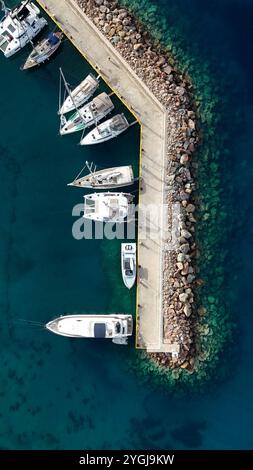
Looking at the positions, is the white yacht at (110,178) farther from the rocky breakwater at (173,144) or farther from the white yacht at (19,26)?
the white yacht at (19,26)

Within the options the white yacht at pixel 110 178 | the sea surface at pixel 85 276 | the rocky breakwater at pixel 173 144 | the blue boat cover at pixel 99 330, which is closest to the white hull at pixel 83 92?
the sea surface at pixel 85 276

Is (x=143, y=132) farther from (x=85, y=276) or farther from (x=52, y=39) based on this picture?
(x=85, y=276)

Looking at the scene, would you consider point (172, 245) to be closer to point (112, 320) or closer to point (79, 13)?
point (112, 320)

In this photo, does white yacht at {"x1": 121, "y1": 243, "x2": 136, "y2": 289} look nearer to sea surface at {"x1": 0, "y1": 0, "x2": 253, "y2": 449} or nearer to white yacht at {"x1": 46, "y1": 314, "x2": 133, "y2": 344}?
sea surface at {"x1": 0, "y1": 0, "x2": 253, "y2": 449}

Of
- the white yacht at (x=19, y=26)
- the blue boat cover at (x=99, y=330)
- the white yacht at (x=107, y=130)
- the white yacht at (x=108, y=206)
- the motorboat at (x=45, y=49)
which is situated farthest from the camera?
the motorboat at (x=45, y=49)

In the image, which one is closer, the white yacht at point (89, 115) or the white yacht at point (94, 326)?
the white yacht at point (94, 326)

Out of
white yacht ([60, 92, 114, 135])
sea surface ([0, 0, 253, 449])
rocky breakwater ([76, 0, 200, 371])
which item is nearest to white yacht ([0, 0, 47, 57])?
sea surface ([0, 0, 253, 449])
